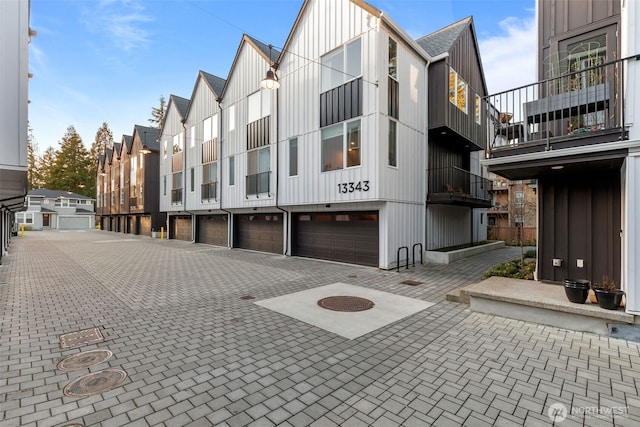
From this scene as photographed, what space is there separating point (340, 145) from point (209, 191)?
10768mm

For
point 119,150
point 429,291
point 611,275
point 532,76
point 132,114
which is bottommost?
point 429,291

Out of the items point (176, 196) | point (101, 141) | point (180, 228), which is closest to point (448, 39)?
point (176, 196)

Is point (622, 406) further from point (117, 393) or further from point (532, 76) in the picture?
point (532, 76)

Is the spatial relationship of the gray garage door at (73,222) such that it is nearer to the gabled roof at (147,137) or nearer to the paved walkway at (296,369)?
the gabled roof at (147,137)

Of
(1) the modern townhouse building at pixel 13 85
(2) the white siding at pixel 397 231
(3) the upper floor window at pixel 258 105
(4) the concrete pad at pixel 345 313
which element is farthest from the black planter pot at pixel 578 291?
(3) the upper floor window at pixel 258 105

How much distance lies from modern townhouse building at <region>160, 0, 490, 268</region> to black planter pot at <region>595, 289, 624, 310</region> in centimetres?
553

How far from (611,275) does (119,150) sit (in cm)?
4200

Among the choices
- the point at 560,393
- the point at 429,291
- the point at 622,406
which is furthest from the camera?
the point at 429,291

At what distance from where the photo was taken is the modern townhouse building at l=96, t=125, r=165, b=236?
2659 centimetres

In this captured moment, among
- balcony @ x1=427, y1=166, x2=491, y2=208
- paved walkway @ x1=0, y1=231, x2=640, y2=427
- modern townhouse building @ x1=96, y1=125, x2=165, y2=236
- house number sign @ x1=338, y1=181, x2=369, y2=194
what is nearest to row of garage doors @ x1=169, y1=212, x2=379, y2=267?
house number sign @ x1=338, y1=181, x2=369, y2=194

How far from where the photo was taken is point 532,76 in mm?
7316

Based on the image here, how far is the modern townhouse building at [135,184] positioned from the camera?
1047 inches

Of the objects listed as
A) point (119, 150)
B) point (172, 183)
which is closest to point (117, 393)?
point (172, 183)

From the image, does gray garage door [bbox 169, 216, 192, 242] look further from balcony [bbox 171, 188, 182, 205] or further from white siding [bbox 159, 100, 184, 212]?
balcony [bbox 171, 188, 182, 205]
